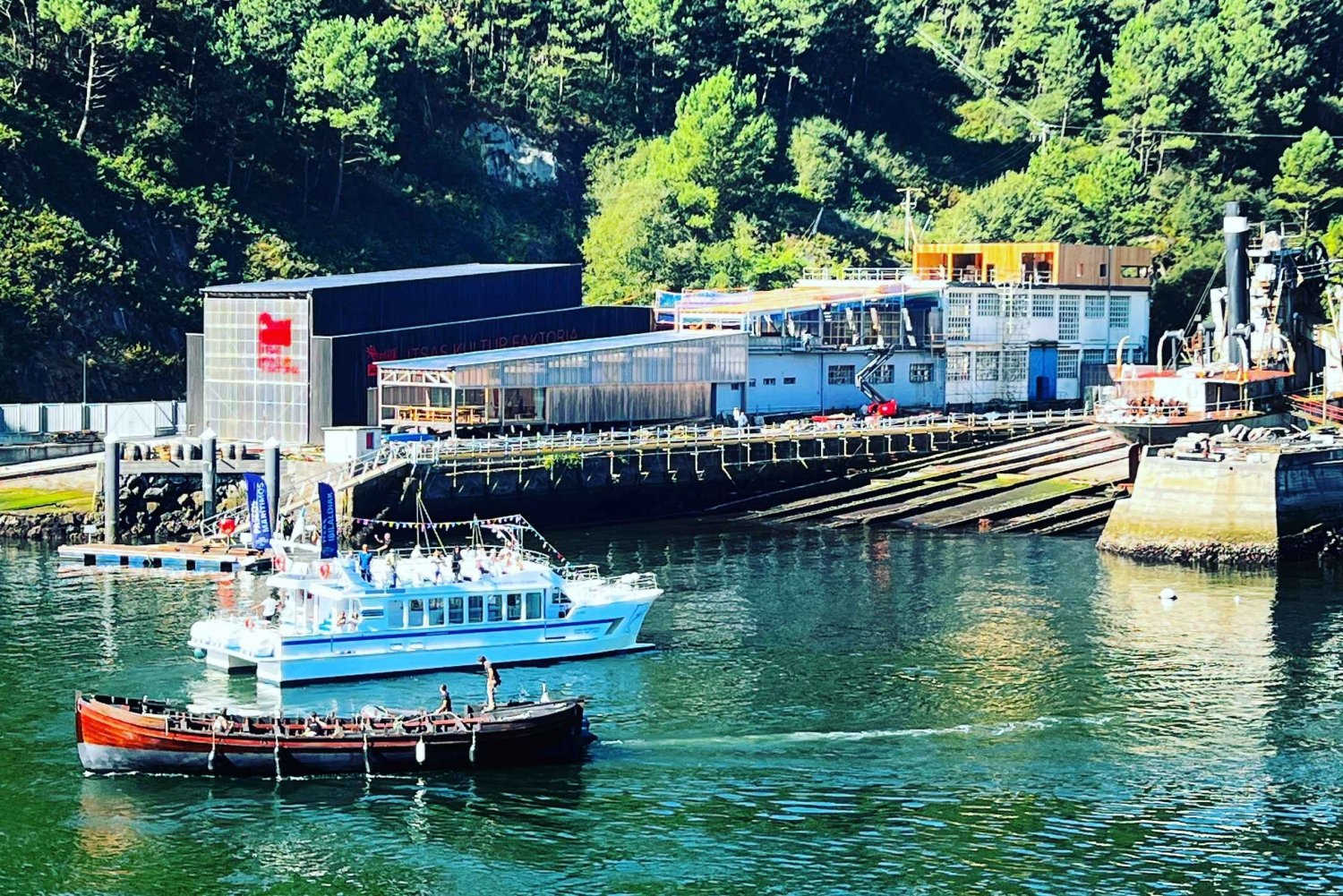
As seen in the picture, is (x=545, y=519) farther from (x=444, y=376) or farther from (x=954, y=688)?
(x=954, y=688)

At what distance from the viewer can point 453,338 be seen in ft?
431

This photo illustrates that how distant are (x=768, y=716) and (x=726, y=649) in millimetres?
10460

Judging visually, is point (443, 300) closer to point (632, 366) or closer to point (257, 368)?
→ point (632, 366)

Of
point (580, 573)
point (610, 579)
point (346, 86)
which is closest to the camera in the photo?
point (610, 579)

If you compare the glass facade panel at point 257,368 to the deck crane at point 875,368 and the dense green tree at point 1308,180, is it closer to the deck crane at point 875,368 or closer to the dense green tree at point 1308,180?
the deck crane at point 875,368

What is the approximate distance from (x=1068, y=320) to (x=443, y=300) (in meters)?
46.3

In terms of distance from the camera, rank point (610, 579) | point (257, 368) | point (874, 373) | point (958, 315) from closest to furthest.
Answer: point (610, 579) → point (257, 368) → point (874, 373) → point (958, 315)

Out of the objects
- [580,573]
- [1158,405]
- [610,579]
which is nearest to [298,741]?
[610,579]

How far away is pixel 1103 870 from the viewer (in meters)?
59.9

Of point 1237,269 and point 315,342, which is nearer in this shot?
point 315,342

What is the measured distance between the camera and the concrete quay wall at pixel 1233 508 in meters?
107

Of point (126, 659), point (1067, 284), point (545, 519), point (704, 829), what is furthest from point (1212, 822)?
point (1067, 284)

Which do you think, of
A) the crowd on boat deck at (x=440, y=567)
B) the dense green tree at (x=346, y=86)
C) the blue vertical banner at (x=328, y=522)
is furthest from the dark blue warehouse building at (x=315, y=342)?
the crowd on boat deck at (x=440, y=567)

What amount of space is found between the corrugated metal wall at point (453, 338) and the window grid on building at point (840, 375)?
500 inches
